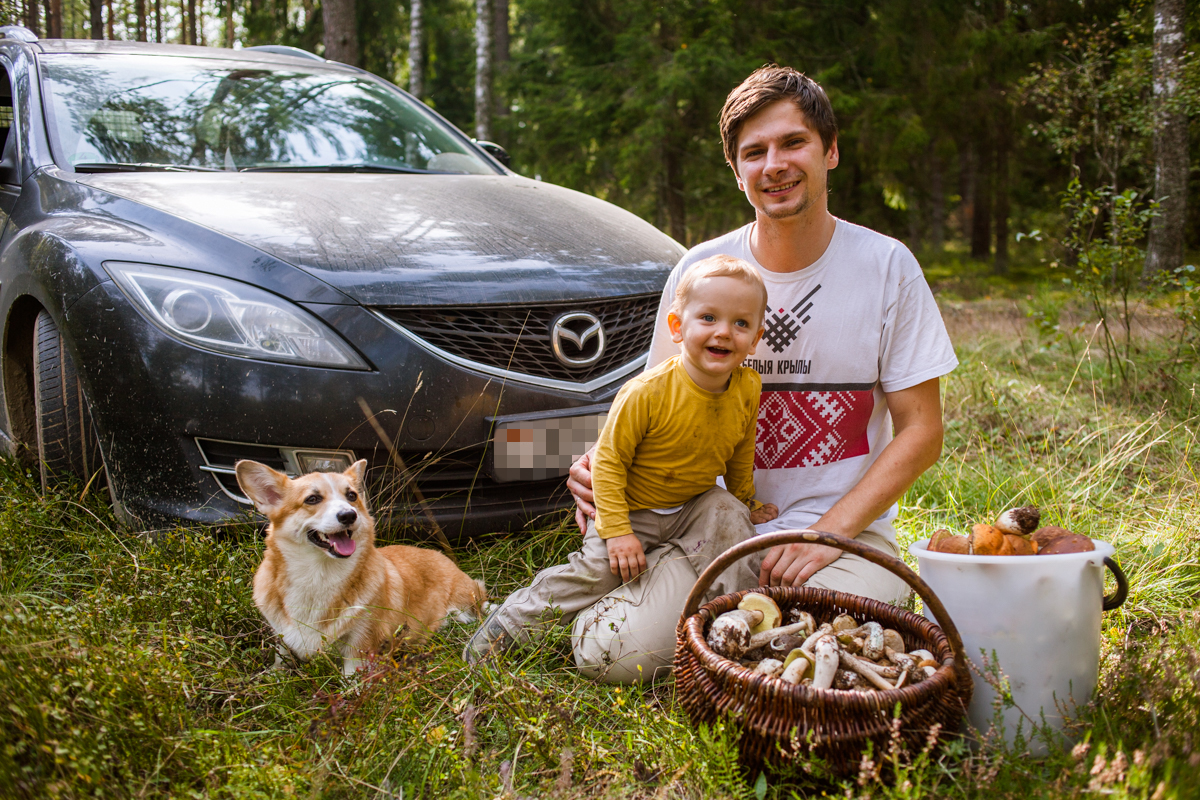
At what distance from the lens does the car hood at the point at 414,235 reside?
2516 mm

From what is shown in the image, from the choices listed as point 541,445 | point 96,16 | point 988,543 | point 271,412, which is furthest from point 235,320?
point 96,16

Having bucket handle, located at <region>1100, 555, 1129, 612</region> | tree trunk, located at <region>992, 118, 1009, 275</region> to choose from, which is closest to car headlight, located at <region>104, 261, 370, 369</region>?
bucket handle, located at <region>1100, 555, 1129, 612</region>

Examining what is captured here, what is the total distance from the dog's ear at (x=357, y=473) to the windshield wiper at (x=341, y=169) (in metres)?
1.67

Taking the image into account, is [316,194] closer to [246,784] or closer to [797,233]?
[797,233]

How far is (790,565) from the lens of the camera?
83.7 inches

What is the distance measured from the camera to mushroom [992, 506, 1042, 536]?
1.92m

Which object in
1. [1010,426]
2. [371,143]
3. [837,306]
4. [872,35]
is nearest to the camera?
[837,306]

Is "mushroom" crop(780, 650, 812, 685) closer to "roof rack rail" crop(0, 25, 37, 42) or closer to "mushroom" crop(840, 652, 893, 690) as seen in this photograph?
"mushroom" crop(840, 652, 893, 690)

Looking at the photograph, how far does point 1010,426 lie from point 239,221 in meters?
3.64

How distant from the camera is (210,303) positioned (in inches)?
93.0

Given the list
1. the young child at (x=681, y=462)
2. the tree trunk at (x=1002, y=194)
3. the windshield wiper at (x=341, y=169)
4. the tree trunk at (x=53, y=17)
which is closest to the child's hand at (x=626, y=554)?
the young child at (x=681, y=462)

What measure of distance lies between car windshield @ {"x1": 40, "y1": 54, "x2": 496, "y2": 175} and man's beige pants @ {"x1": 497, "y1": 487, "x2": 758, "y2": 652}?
86.3 inches

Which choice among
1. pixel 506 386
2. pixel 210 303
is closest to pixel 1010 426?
pixel 506 386

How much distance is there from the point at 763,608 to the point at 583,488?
2.11 ft
